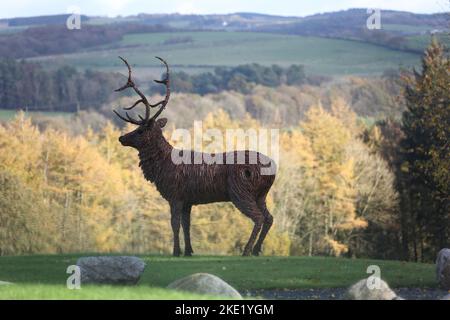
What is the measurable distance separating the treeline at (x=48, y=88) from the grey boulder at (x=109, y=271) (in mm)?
100975

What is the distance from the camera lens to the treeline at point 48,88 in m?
123

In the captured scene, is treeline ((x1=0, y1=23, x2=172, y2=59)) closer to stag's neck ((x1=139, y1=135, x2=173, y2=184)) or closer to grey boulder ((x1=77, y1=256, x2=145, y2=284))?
stag's neck ((x1=139, y1=135, x2=173, y2=184))

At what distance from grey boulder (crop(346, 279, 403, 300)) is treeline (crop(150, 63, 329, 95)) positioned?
125401 mm

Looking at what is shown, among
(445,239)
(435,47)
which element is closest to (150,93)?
(435,47)

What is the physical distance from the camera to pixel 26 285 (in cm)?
1961

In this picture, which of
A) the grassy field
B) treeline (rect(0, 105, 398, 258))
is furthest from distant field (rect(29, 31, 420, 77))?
the grassy field

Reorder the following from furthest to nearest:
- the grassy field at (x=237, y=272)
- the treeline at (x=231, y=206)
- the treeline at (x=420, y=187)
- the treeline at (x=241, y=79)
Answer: the treeline at (x=241, y=79) → the treeline at (x=231, y=206) → the treeline at (x=420, y=187) → the grassy field at (x=237, y=272)

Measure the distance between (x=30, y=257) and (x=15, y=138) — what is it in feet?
148

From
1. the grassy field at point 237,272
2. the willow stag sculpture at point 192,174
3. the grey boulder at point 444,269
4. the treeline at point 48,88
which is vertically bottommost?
the treeline at point 48,88

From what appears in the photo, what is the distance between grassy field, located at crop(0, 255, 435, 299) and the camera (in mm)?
19578

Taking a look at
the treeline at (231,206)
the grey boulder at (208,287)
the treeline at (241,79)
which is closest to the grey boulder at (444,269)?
the grey boulder at (208,287)

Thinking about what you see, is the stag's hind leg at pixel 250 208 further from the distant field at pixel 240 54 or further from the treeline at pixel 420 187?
the distant field at pixel 240 54

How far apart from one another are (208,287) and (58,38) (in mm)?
160109

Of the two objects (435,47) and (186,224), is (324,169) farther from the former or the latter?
(186,224)
